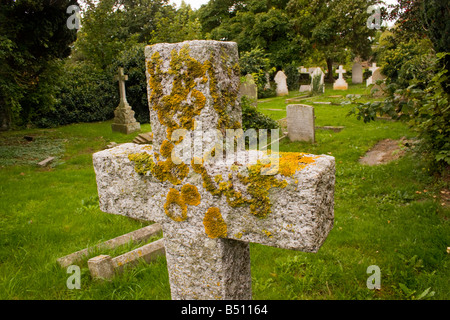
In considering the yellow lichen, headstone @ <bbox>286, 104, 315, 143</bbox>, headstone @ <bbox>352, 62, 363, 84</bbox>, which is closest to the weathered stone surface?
the yellow lichen

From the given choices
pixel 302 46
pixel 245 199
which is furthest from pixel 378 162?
pixel 302 46

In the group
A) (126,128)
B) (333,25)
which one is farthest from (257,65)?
(126,128)

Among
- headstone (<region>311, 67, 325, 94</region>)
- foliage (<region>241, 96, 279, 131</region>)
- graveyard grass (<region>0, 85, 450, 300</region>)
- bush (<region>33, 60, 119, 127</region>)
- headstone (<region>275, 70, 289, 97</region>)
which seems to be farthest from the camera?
headstone (<region>275, 70, 289, 97</region>)

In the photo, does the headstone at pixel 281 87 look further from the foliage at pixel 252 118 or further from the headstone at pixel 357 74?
the foliage at pixel 252 118

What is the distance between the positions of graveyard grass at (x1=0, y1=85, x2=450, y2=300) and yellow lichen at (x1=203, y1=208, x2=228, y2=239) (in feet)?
5.20

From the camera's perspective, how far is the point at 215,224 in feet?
5.82

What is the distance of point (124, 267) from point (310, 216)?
2.60m

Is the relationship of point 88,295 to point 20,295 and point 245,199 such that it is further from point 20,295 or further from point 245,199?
point 245,199

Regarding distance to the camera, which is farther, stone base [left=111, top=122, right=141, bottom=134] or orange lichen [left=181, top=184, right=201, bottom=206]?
stone base [left=111, top=122, right=141, bottom=134]

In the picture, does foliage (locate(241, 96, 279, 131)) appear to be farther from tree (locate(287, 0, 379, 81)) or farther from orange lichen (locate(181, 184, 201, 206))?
tree (locate(287, 0, 379, 81))

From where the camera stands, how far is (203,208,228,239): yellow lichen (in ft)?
5.78

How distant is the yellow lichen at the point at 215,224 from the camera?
176cm

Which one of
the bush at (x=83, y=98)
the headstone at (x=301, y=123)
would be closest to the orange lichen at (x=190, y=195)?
the headstone at (x=301, y=123)

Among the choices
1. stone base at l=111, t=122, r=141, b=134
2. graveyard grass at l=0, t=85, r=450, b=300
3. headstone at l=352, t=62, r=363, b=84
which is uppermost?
headstone at l=352, t=62, r=363, b=84
